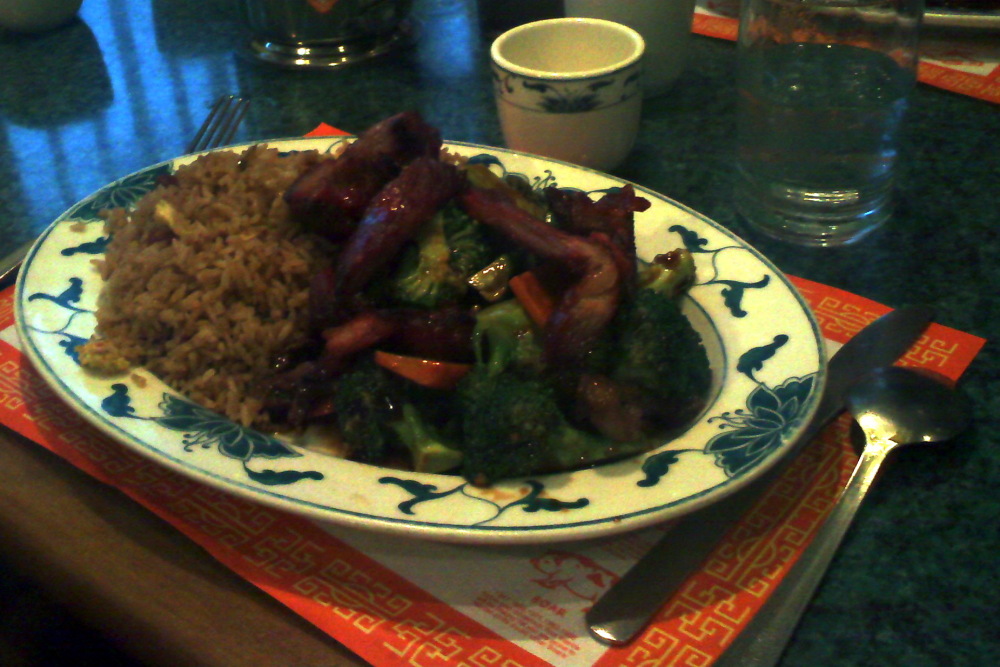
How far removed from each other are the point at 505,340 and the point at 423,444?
169mm

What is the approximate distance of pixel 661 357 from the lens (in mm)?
913

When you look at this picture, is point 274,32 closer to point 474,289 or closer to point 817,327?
point 474,289

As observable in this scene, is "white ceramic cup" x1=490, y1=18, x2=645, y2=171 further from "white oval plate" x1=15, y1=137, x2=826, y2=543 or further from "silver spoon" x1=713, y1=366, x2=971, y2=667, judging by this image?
"silver spoon" x1=713, y1=366, x2=971, y2=667

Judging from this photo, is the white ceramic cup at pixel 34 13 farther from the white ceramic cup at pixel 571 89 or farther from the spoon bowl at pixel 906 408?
the spoon bowl at pixel 906 408

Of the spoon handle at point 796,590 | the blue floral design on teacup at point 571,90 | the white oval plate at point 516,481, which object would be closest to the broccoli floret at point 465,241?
the white oval plate at point 516,481

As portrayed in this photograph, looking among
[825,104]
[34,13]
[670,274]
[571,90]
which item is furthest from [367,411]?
[34,13]

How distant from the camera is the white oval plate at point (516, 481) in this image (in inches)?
30.5

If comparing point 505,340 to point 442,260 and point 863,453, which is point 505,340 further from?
point 863,453

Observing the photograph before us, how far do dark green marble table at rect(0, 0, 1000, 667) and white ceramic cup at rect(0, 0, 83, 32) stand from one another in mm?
45

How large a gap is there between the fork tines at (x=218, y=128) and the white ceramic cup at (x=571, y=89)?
576mm

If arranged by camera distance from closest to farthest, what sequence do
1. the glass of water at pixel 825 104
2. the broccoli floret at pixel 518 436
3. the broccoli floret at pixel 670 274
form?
the broccoli floret at pixel 518 436 → the broccoli floret at pixel 670 274 → the glass of water at pixel 825 104

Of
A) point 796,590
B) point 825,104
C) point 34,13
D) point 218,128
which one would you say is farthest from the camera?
point 34,13

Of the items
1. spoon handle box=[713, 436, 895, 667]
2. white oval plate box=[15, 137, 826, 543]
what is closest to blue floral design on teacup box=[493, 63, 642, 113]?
white oval plate box=[15, 137, 826, 543]

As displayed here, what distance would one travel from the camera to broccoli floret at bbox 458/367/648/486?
0.87 meters
